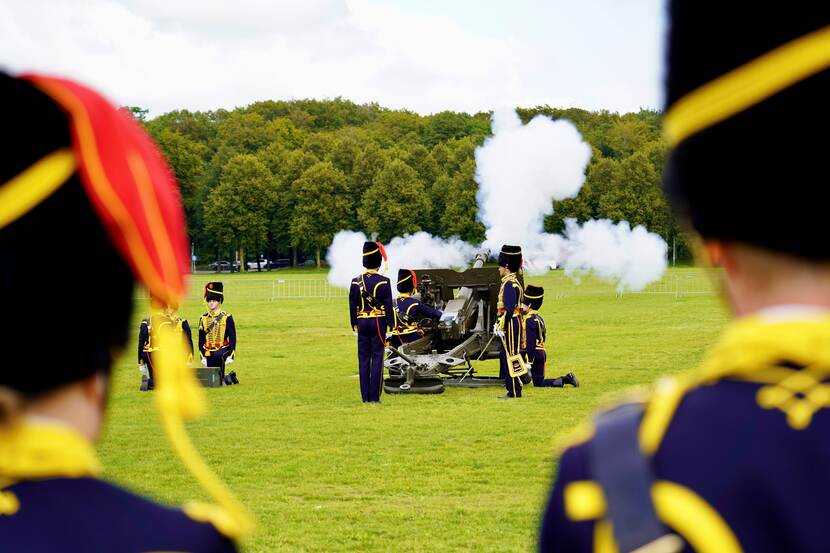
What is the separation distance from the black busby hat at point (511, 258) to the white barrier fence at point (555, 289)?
909 inches

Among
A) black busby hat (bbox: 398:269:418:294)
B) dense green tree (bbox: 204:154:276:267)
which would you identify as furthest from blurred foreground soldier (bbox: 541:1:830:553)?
dense green tree (bbox: 204:154:276:267)

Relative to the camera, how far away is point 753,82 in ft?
4.97

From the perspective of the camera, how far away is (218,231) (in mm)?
72438

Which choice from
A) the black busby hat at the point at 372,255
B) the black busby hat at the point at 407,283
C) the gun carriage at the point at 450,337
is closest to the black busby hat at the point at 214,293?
the black busby hat at the point at 407,283

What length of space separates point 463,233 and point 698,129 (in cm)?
4261

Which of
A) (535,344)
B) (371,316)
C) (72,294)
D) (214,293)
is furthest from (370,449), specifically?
(72,294)

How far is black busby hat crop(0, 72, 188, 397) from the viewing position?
1.69 meters

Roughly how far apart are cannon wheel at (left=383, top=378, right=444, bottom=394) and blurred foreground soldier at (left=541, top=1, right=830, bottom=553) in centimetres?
1296

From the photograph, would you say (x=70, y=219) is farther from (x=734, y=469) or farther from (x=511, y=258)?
(x=511, y=258)

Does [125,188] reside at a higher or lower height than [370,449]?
higher

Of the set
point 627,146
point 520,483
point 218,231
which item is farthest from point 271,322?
point 218,231

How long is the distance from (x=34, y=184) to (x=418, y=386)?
13.0 metres

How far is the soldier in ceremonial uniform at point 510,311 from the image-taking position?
45.7ft

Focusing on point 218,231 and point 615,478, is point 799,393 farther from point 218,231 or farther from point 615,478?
point 218,231
